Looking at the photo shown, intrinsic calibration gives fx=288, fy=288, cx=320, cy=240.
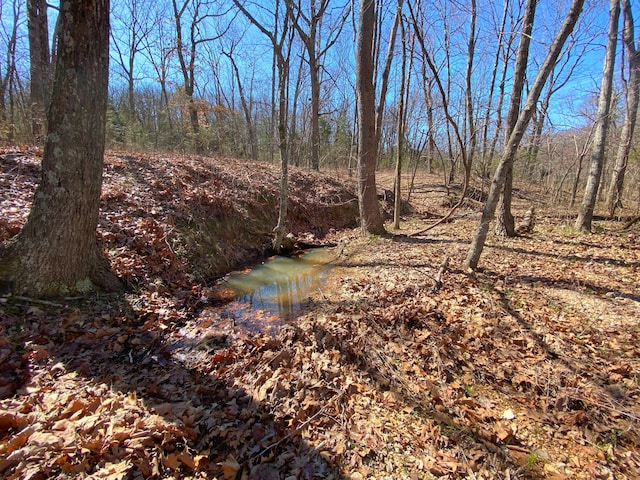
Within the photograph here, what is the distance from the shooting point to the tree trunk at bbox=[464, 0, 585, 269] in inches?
167

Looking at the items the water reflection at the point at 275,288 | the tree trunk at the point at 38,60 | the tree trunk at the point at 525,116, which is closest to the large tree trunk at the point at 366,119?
the water reflection at the point at 275,288

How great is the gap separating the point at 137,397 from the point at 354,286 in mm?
3634

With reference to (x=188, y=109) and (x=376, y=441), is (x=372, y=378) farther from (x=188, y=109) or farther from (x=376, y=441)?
(x=188, y=109)

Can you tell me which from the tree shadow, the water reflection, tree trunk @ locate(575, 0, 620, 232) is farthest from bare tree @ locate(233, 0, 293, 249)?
tree trunk @ locate(575, 0, 620, 232)

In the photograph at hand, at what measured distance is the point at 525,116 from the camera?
459cm

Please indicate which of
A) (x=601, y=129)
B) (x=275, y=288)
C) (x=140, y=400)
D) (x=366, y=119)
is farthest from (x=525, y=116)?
(x=140, y=400)

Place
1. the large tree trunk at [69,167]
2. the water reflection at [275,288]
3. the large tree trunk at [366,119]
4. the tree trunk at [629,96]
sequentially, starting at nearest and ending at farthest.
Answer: the large tree trunk at [69,167] < the water reflection at [275,288] < the large tree trunk at [366,119] < the tree trunk at [629,96]

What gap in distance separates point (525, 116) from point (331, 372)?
16.0ft

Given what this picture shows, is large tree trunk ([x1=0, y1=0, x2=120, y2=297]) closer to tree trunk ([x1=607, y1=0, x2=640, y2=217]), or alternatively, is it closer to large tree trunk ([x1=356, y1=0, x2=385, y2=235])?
large tree trunk ([x1=356, y1=0, x2=385, y2=235])

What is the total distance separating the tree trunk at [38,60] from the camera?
27.3ft

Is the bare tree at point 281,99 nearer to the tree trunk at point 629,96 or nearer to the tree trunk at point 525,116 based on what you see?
the tree trunk at point 525,116

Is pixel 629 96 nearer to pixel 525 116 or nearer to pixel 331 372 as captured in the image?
pixel 525 116

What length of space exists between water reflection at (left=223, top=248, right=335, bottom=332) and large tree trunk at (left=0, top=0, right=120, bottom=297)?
8.01 feet

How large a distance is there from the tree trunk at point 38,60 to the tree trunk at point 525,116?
453 inches
